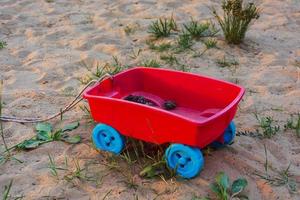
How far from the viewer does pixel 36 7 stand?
4898 millimetres

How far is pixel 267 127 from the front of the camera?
110 inches

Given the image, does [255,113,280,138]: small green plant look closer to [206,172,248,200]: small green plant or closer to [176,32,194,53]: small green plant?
[206,172,248,200]: small green plant

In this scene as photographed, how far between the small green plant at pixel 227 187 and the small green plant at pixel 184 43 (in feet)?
5.87

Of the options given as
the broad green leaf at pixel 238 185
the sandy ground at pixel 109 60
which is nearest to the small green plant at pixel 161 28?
the sandy ground at pixel 109 60

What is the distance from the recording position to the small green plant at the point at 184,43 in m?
3.93

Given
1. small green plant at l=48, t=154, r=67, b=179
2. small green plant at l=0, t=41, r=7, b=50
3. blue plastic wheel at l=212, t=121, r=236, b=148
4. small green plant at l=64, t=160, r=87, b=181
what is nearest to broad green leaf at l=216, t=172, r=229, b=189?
blue plastic wheel at l=212, t=121, r=236, b=148

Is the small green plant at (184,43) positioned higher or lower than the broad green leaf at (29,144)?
higher

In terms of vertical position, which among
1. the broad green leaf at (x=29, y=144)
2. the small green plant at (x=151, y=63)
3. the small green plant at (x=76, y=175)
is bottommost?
the small green plant at (x=76, y=175)

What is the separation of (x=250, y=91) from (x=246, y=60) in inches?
21.8

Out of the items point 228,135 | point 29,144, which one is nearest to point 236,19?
point 228,135

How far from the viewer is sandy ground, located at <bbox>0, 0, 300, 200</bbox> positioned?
7.46ft

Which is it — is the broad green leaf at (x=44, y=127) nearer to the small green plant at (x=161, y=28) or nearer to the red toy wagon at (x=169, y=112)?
the red toy wagon at (x=169, y=112)

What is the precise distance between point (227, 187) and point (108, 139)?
2.12 ft

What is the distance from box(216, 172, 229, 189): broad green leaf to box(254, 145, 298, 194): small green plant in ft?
0.65
